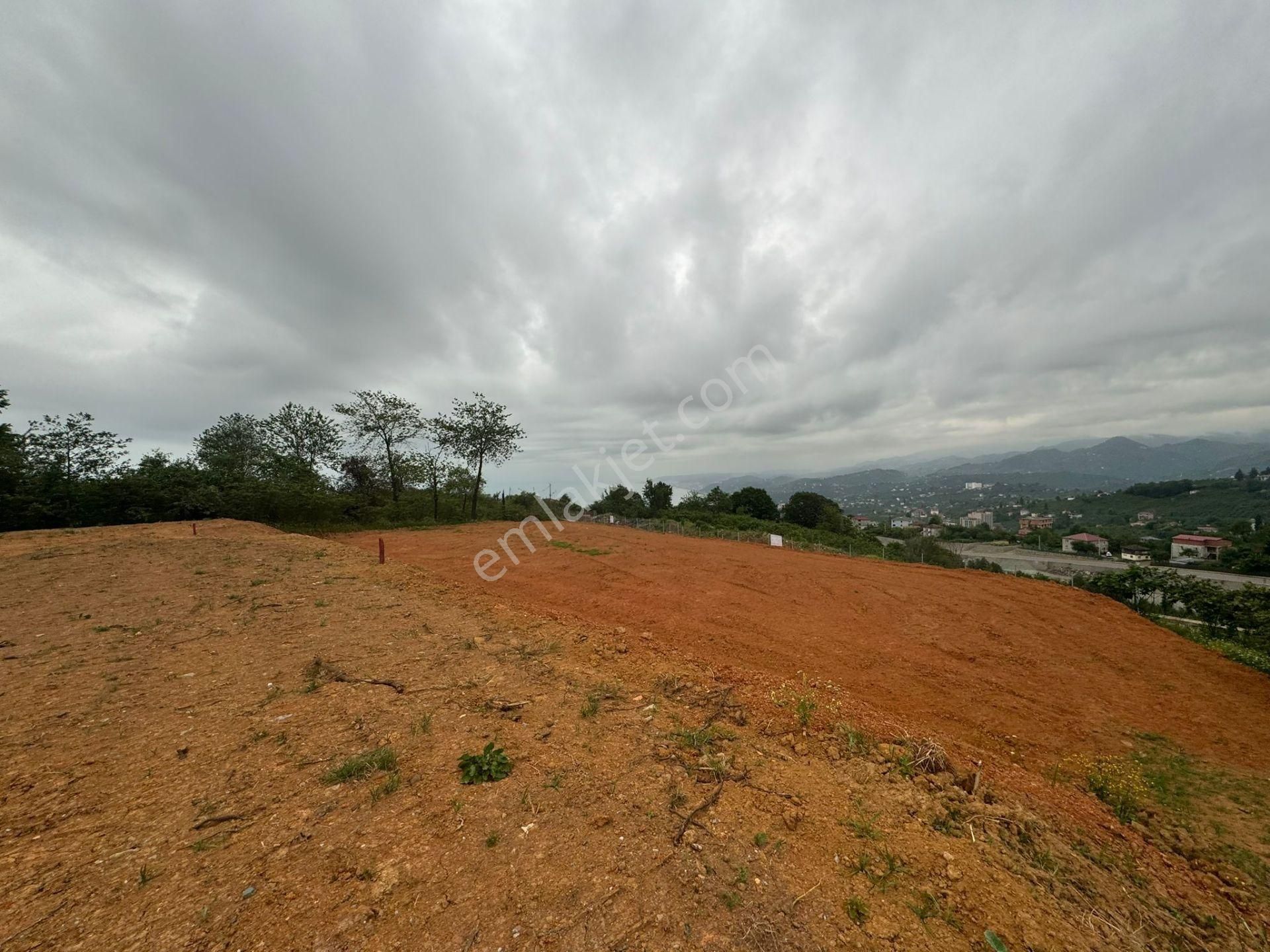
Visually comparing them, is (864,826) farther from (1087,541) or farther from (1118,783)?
(1087,541)

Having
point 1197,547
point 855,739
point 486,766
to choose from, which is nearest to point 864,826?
point 855,739

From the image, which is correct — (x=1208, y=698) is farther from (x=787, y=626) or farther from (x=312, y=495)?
(x=312, y=495)

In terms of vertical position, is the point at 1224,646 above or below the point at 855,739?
below

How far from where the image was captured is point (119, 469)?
1845 centimetres

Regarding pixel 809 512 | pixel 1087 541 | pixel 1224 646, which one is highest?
pixel 809 512

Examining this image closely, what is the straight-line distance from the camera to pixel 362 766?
312 cm

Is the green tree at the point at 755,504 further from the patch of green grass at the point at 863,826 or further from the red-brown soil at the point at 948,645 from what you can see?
the patch of green grass at the point at 863,826

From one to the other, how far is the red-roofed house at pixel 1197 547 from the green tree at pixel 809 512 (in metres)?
28.8

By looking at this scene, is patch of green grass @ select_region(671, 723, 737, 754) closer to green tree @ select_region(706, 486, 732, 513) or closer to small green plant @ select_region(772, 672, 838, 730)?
small green plant @ select_region(772, 672, 838, 730)

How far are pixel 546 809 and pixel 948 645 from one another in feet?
24.5

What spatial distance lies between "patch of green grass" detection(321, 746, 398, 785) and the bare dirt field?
0.02 metres

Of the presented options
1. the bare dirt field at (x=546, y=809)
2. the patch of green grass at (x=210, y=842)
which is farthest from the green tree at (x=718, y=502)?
the patch of green grass at (x=210, y=842)

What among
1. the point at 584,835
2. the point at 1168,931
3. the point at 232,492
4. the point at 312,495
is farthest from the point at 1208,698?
the point at 232,492

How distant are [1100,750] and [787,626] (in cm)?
385
